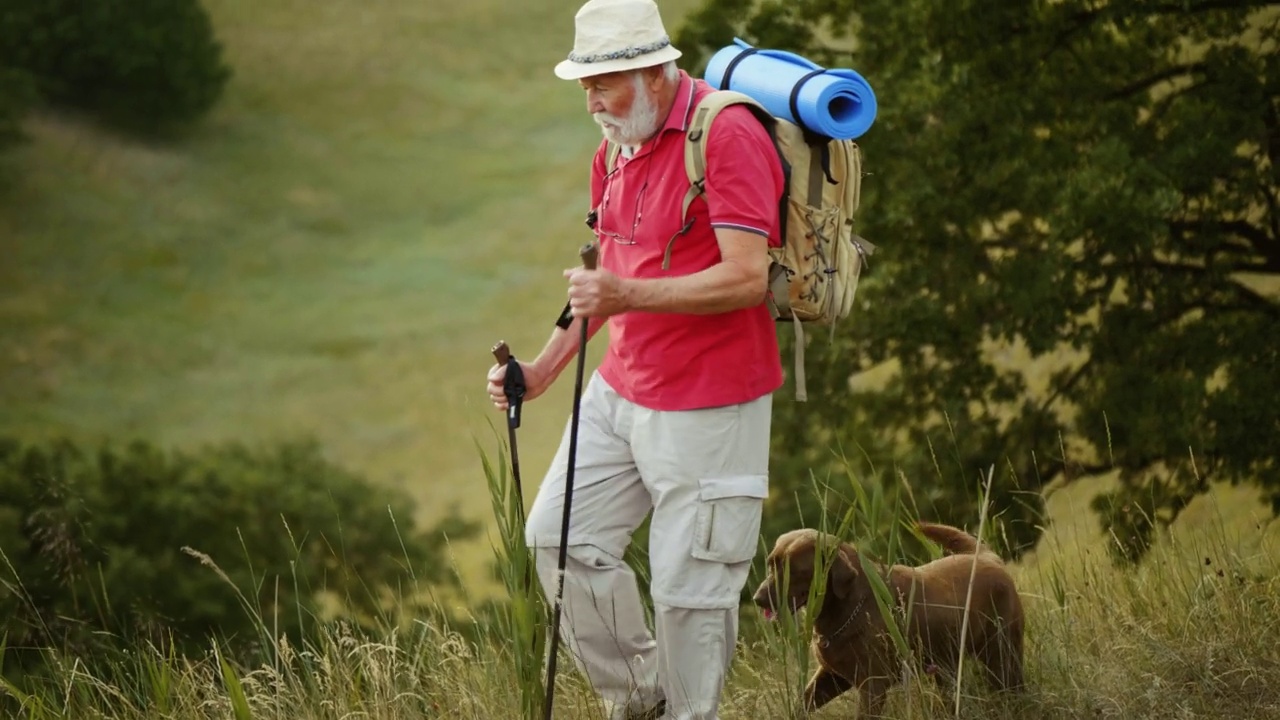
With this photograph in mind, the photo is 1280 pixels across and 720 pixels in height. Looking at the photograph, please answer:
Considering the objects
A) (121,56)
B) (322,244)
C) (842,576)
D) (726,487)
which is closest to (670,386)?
(726,487)

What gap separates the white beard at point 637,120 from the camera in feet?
10.5

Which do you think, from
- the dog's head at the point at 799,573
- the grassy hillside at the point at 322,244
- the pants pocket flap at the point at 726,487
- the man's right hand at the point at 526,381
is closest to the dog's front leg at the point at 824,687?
the dog's head at the point at 799,573

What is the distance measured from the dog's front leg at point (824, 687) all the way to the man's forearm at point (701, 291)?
1006 mm

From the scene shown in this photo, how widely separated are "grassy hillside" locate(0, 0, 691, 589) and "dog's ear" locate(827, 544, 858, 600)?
40718 millimetres

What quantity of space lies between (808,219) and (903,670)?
3.28 feet

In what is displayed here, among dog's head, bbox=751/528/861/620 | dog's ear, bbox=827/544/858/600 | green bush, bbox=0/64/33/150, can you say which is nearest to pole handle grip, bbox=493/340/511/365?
dog's head, bbox=751/528/861/620

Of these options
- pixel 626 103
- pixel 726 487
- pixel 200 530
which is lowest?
pixel 200 530

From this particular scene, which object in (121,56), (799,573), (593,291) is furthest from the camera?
(121,56)

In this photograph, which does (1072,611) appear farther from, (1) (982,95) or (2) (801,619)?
(1) (982,95)

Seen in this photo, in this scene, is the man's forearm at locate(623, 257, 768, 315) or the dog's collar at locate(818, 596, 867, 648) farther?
the dog's collar at locate(818, 596, 867, 648)

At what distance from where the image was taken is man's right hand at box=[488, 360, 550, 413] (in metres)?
3.45

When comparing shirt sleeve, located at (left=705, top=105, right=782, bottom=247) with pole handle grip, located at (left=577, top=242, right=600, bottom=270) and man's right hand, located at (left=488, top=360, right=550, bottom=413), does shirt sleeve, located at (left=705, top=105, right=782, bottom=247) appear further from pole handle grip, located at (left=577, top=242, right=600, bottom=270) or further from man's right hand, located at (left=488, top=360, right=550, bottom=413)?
man's right hand, located at (left=488, top=360, right=550, bottom=413)

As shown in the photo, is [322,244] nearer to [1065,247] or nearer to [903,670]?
[1065,247]

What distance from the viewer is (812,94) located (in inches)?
127
